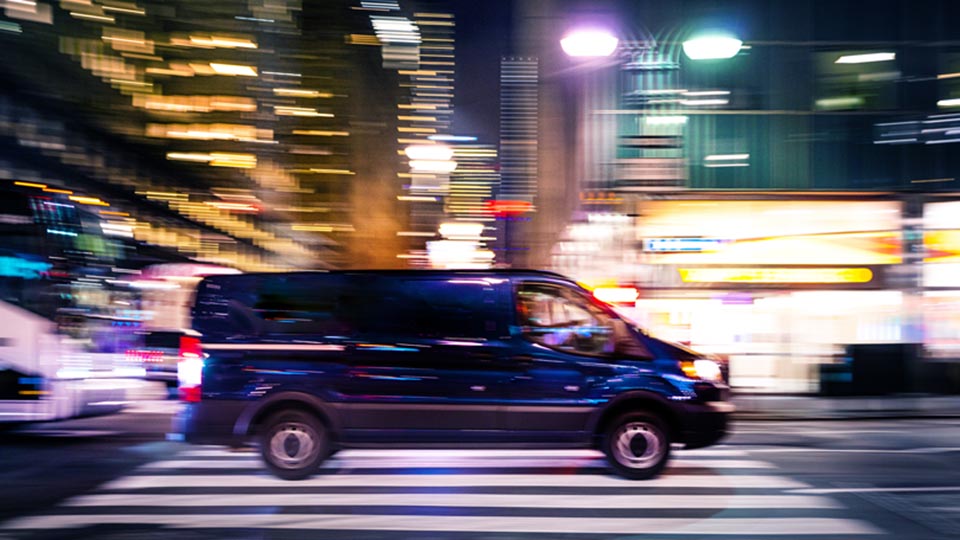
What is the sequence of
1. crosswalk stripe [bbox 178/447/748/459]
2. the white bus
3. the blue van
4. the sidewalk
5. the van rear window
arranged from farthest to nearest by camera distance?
the sidewalk < the white bus < crosswalk stripe [bbox 178/447/748/459] < the van rear window < the blue van

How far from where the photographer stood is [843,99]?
18922 mm

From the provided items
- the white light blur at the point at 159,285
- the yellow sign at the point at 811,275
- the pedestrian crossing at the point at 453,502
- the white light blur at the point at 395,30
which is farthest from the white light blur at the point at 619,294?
the white light blur at the point at 395,30

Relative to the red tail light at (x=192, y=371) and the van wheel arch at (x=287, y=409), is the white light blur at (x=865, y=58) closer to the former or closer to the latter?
the van wheel arch at (x=287, y=409)

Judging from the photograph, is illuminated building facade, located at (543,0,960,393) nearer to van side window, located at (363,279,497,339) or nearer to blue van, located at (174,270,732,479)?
blue van, located at (174,270,732,479)

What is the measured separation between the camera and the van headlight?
8.98 m

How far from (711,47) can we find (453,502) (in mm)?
14088

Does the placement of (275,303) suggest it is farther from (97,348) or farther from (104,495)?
(97,348)

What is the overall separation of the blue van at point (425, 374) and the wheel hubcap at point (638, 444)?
0.01 meters

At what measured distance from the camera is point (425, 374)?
8.86 m

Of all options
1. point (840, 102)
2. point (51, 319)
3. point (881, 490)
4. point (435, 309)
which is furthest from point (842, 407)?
point (51, 319)

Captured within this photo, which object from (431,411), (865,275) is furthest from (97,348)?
(865,275)

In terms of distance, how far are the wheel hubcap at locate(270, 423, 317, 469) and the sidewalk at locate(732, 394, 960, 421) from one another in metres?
8.01

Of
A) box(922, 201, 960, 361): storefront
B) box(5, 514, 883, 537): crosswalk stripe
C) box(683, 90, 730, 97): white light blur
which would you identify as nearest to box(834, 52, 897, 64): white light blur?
box(683, 90, 730, 97): white light blur

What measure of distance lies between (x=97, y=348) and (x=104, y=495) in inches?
191
